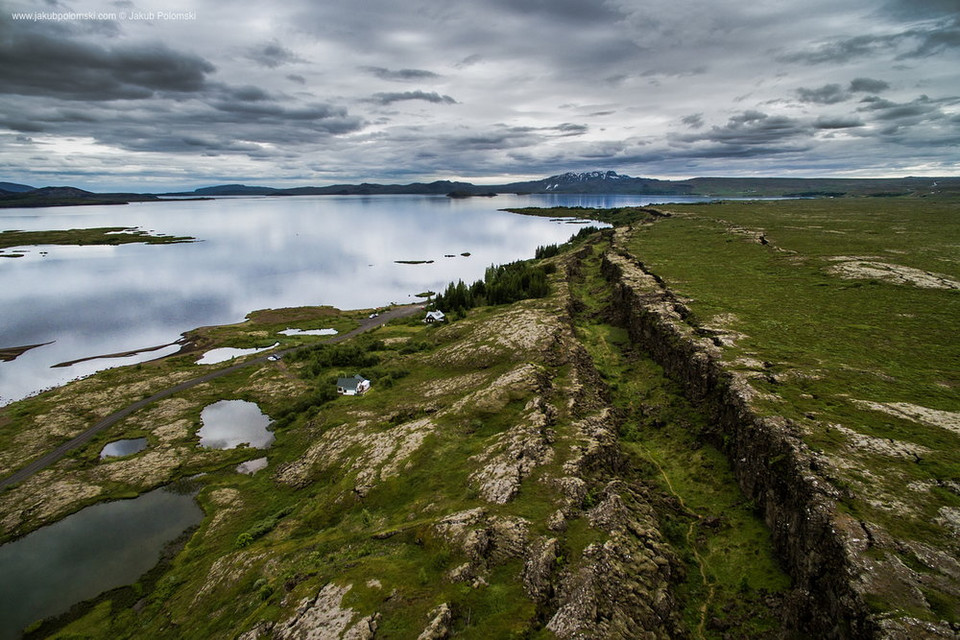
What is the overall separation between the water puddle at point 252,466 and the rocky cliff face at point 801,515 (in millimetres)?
50085

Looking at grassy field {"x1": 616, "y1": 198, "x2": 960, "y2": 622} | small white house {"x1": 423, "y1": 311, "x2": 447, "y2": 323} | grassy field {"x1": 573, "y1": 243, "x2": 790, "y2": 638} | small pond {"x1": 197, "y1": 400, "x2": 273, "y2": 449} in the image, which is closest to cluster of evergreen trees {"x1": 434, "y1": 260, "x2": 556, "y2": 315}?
small white house {"x1": 423, "y1": 311, "x2": 447, "y2": 323}

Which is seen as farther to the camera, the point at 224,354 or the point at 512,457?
the point at 224,354

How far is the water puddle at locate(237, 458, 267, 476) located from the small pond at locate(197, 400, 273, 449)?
309 cm

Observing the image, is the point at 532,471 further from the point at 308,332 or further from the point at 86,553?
the point at 308,332

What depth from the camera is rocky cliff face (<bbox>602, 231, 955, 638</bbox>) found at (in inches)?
669

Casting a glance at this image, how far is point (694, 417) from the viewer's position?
3953 cm

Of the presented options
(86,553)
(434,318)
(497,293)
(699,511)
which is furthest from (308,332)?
(699,511)

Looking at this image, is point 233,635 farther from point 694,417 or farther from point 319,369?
point 319,369

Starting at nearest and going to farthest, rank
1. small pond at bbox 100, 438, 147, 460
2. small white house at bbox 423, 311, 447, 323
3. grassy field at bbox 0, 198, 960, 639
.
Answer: grassy field at bbox 0, 198, 960, 639 < small pond at bbox 100, 438, 147, 460 < small white house at bbox 423, 311, 447, 323

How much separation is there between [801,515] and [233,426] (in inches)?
2575

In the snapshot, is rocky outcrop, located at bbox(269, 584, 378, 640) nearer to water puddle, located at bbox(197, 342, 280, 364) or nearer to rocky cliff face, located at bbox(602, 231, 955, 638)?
rocky cliff face, located at bbox(602, 231, 955, 638)

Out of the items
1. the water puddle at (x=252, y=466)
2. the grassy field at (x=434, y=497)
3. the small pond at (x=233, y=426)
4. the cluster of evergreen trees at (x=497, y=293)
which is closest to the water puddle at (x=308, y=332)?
the cluster of evergreen trees at (x=497, y=293)

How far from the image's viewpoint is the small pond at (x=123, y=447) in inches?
2089

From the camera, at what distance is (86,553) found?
3866 cm
